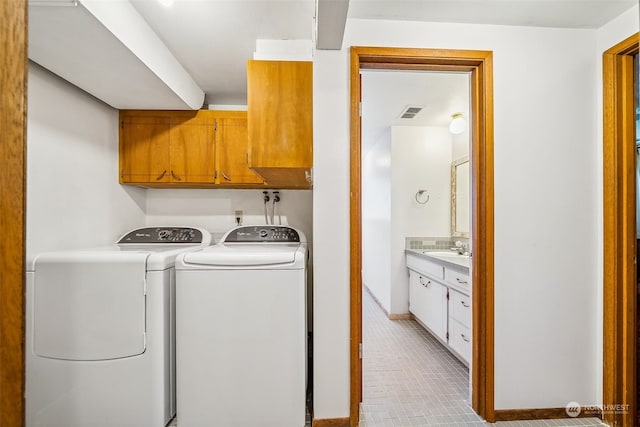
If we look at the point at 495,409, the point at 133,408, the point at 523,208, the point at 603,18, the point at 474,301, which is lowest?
the point at 495,409

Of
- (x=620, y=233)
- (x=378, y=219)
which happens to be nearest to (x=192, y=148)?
(x=378, y=219)

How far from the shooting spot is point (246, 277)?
1.64 m

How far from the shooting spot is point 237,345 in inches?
63.9

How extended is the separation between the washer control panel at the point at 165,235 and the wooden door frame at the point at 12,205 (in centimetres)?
182

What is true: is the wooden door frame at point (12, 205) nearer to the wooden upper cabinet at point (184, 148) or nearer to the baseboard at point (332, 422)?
the baseboard at point (332, 422)

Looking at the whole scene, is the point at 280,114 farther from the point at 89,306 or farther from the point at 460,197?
the point at 460,197

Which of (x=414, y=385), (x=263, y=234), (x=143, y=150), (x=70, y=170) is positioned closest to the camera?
(x=70, y=170)

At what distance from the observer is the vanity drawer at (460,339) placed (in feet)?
7.57

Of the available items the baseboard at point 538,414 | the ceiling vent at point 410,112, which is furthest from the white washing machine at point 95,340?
the ceiling vent at point 410,112

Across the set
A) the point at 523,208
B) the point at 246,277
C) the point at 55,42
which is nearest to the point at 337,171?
the point at 246,277

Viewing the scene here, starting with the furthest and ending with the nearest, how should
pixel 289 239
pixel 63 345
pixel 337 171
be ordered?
1. pixel 289 239
2. pixel 337 171
3. pixel 63 345

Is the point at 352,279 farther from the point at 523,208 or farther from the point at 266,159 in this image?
the point at 523,208

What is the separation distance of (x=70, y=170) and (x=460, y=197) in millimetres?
3673

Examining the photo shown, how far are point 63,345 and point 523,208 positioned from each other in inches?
108
